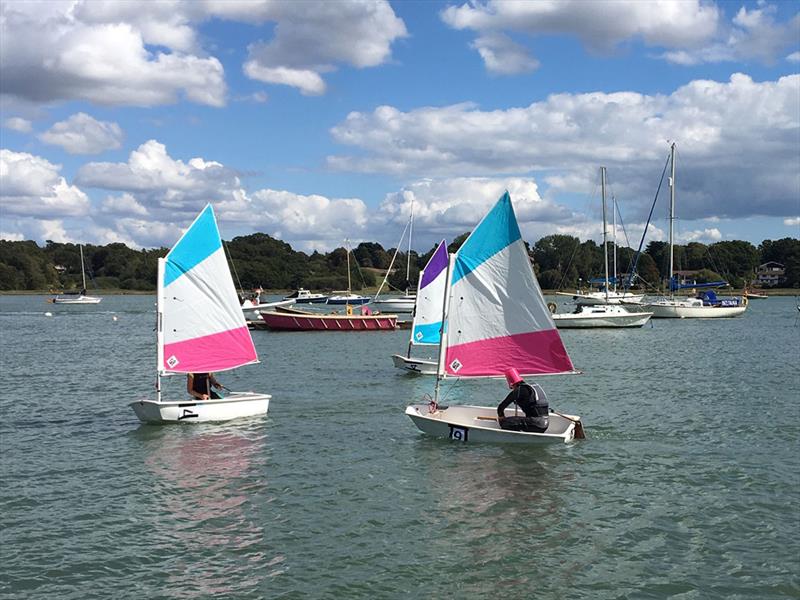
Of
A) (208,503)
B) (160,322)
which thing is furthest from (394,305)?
(208,503)

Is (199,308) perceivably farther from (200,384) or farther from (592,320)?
(592,320)

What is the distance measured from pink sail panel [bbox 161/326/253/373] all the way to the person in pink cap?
8976mm

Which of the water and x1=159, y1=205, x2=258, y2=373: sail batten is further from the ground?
x1=159, y1=205, x2=258, y2=373: sail batten

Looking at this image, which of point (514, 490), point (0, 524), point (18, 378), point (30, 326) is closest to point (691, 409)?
point (514, 490)

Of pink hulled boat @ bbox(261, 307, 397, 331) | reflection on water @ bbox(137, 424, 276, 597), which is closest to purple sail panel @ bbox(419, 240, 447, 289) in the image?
reflection on water @ bbox(137, 424, 276, 597)

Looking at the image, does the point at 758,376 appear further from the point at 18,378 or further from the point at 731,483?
the point at 18,378

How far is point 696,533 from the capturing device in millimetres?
14125

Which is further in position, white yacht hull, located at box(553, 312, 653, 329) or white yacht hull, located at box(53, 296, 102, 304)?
white yacht hull, located at box(53, 296, 102, 304)

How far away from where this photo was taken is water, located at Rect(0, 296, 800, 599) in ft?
40.0

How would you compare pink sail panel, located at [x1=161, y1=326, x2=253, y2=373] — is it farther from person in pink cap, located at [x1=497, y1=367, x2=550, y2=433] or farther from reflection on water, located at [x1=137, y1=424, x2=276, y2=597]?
person in pink cap, located at [x1=497, y1=367, x2=550, y2=433]

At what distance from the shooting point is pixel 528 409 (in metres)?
19.6

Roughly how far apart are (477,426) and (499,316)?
3.19 m

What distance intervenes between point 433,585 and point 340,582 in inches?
55.8

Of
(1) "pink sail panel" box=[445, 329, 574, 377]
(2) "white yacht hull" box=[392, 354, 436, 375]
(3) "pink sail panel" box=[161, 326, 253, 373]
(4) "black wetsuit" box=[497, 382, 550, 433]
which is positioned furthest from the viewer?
(2) "white yacht hull" box=[392, 354, 436, 375]
